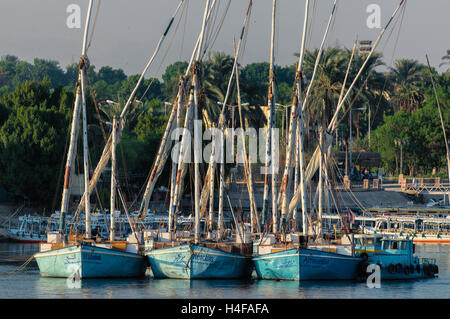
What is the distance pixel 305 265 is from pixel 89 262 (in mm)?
14700

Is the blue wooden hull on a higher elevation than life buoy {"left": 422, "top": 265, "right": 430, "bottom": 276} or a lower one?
higher

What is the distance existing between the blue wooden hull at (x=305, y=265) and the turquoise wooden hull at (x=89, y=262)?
9037mm

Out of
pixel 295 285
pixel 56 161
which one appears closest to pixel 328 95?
pixel 56 161

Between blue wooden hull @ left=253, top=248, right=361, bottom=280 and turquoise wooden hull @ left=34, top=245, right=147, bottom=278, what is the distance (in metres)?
9.04

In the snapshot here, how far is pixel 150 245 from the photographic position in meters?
67.5

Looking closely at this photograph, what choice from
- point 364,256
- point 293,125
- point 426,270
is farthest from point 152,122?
point 364,256

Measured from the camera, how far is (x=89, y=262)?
62906 mm

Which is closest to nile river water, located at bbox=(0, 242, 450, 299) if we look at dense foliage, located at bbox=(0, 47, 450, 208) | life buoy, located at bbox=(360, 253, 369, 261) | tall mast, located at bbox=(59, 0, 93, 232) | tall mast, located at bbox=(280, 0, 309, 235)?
life buoy, located at bbox=(360, 253, 369, 261)

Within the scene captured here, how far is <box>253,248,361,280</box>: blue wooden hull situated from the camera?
62344 mm

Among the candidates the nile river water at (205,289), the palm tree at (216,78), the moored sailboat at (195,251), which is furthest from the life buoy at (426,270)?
the palm tree at (216,78)

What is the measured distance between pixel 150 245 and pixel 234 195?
73.2m

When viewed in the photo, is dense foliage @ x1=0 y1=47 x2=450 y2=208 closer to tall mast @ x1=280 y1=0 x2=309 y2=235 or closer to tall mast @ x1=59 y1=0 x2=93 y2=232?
tall mast @ x1=280 y1=0 x2=309 y2=235

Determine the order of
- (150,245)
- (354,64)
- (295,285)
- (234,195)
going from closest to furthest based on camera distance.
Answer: (295,285), (150,245), (234,195), (354,64)
